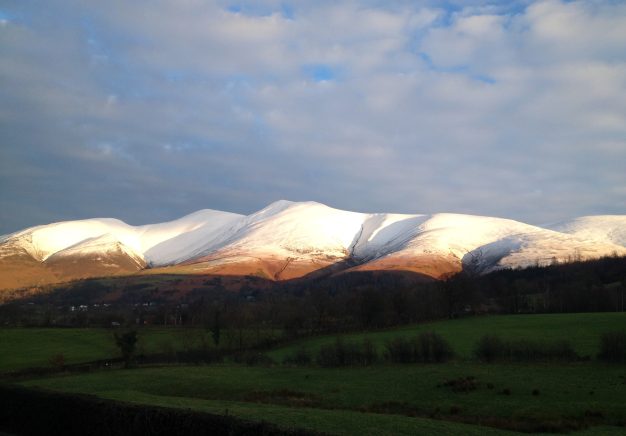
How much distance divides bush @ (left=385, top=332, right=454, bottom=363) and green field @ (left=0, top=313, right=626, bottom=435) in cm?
222

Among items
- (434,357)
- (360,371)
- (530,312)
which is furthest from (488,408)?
(530,312)

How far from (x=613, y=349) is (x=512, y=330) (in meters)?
37.1

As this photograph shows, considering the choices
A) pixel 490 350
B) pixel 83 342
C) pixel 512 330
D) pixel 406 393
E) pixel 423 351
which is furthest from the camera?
pixel 83 342

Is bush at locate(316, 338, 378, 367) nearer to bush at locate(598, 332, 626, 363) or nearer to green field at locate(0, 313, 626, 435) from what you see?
green field at locate(0, 313, 626, 435)

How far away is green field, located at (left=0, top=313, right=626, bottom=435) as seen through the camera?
1189 inches

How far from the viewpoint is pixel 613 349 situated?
2100 inches

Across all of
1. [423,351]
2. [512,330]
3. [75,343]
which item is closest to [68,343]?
[75,343]

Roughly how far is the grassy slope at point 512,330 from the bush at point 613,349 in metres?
8.91

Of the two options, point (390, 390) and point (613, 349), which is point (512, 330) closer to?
point (613, 349)

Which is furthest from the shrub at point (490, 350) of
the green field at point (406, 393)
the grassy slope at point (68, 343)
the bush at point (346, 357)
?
the grassy slope at point (68, 343)

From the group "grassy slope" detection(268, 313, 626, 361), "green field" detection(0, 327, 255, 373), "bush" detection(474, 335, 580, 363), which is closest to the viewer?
"bush" detection(474, 335, 580, 363)

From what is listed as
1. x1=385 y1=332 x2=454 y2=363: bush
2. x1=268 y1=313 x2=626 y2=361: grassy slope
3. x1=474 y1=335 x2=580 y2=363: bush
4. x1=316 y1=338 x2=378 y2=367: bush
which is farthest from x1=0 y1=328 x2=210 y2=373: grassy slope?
x1=474 y1=335 x2=580 y2=363: bush

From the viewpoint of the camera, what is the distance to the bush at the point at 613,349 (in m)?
53.0

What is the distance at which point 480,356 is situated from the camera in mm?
62188
